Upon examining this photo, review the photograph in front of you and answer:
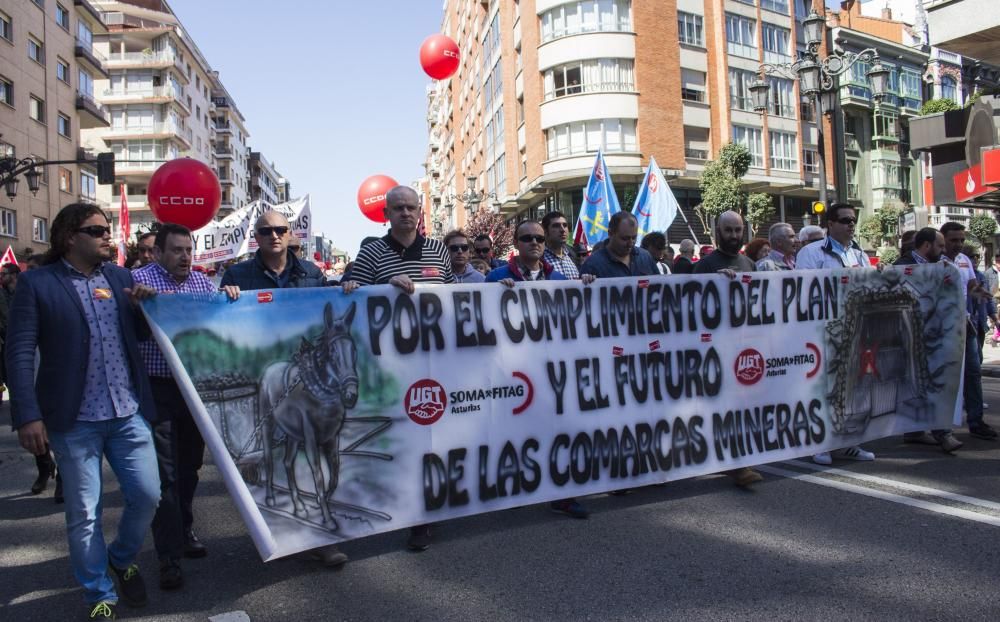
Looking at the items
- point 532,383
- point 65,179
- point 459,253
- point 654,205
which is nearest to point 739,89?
point 654,205

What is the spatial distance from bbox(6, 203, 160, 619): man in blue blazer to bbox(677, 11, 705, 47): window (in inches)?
1486

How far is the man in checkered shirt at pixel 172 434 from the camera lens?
424cm

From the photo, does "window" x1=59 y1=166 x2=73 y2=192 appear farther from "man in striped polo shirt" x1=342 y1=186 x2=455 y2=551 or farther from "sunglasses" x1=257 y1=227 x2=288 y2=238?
"man in striped polo shirt" x1=342 y1=186 x2=455 y2=551

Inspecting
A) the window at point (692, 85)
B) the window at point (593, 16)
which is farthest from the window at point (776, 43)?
the window at point (593, 16)

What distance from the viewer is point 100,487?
12.6 feet

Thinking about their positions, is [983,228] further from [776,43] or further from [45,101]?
[45,101]

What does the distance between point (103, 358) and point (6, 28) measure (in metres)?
36.2

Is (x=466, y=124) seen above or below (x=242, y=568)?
above

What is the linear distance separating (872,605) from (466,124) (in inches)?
2350

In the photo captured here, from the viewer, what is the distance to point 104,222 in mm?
3893

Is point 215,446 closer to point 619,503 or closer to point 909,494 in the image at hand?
point 619,503

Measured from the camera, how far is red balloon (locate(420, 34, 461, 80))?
1788cm

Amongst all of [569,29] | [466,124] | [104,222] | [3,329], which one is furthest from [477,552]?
[466,124]

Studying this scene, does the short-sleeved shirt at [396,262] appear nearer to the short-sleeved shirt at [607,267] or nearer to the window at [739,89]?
the short-sleeved shirt at [607,267]
